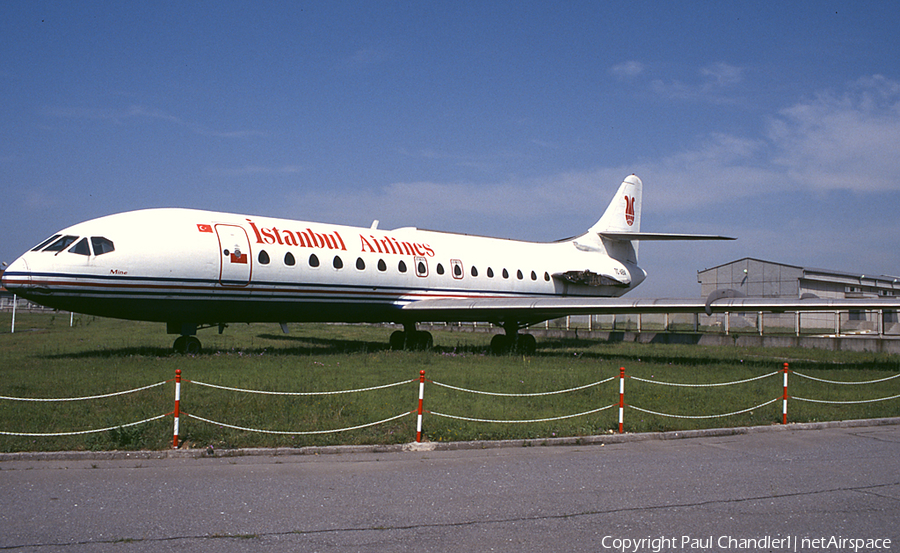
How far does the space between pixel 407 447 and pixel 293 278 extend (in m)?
10.9

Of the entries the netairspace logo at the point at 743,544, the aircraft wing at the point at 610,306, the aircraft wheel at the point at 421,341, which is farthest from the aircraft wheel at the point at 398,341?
the netairspace logo at the point at 743,544

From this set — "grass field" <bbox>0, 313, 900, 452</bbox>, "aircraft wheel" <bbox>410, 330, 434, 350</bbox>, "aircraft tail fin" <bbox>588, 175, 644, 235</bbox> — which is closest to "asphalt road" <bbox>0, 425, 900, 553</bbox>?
"grass field" <bbox>0, 313, 900, 452</bbox>

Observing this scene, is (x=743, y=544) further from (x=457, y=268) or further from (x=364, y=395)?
(x=457, y=268)

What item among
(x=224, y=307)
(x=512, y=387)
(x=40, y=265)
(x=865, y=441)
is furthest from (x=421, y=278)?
(x=865, y=441)

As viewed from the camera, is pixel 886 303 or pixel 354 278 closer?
pixel 886 303

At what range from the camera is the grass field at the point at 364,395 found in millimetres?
9750

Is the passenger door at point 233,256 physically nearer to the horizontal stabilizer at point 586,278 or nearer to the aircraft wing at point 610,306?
the aircraft wing at point 610,306

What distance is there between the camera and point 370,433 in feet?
32.7

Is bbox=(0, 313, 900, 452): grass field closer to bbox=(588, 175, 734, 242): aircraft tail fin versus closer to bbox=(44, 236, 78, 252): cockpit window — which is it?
bbox=(44, 236, 78, 252): cockpit window

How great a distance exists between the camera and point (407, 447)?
376 inches

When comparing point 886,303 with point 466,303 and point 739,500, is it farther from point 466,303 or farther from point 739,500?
point 739,500

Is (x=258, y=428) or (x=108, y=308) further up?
(x=108, y=308)

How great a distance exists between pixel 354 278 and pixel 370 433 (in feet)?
37.5

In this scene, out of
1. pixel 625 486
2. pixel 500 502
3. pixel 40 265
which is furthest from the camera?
pixel 40 265
